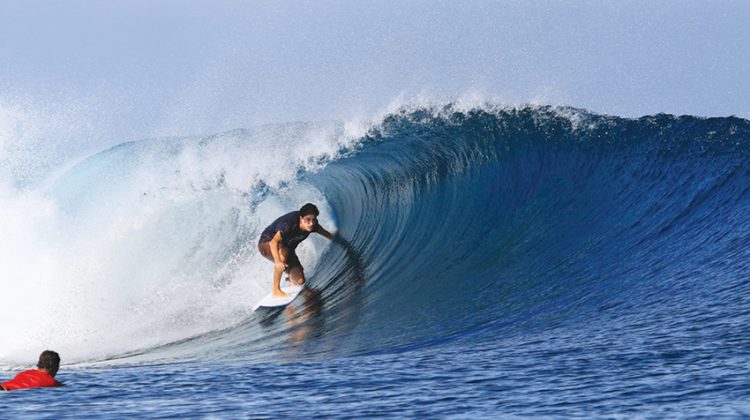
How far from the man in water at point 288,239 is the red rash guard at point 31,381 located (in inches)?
138

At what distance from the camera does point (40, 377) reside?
5.10m

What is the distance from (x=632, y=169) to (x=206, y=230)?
5.41 m

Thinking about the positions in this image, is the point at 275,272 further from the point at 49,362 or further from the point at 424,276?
the point at 49,362

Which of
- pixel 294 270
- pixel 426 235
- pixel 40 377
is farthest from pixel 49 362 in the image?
pixel 426 235

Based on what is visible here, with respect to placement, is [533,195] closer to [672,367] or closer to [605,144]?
[605,144]

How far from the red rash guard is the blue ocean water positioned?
14 cm

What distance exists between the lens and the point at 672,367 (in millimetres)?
4738

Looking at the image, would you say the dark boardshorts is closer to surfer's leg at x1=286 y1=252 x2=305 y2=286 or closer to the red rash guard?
surfer's leg at x1=286 y1=252 x2=305 y2=286

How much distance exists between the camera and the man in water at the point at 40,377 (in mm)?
4949

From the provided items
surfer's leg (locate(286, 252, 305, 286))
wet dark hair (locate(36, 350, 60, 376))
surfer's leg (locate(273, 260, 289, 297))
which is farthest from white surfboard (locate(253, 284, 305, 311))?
wet dark hair (locate(36, 350, 60, 376))

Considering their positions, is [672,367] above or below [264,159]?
below

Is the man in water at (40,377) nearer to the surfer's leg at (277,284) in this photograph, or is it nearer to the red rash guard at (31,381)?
the red rash guard at (31,381)

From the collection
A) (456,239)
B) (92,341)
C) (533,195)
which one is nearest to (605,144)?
(533,195)

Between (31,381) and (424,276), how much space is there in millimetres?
4726
